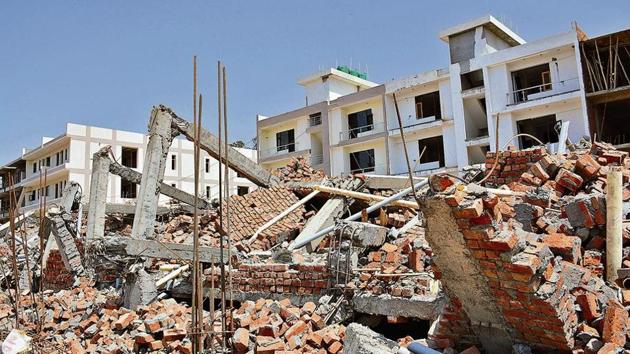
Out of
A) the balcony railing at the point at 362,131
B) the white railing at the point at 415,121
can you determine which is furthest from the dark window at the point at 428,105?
the balcony railing at the point at 362,131

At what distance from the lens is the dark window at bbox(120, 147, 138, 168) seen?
115ft

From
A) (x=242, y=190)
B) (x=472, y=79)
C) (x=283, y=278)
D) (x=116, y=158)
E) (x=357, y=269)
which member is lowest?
(x=283, y=278)

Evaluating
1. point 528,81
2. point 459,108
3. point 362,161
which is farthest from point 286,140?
point 528,81

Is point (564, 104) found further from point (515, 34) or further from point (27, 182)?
point (27, 182)

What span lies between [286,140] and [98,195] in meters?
21.8

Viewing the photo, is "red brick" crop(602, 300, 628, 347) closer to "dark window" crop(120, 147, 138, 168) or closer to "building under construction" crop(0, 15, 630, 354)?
"building under construction" crop(0, 15, 630, 354)

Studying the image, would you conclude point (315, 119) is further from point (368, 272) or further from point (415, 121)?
point (368, 272)

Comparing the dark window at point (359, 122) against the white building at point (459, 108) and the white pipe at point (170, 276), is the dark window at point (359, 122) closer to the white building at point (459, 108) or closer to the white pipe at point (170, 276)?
the white building at point (459, 108)

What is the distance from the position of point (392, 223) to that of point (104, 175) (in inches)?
263

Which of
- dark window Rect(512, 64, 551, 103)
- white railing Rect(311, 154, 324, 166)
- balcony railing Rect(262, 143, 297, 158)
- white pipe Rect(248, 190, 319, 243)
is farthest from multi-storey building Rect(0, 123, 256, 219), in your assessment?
white pipe Rect(248, 190, 319, 243)

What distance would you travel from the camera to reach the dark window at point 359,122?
2769 centimetres

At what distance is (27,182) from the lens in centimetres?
3788

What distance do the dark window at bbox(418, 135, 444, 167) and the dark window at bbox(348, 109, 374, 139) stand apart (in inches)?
137

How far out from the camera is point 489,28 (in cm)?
2373
